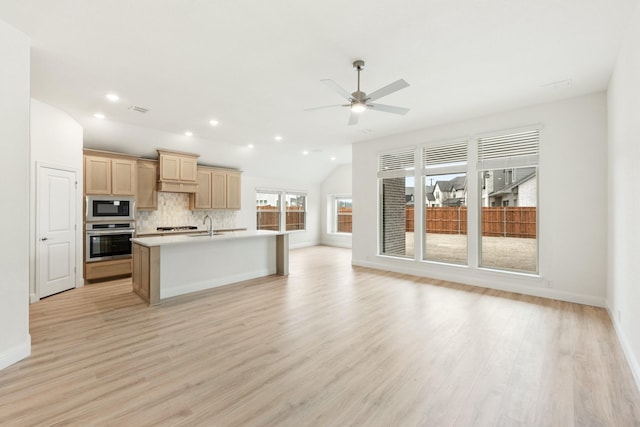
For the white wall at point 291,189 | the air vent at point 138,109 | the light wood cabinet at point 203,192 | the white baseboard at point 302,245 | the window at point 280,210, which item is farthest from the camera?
the white baseboard at point 302,245

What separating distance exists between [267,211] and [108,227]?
4.59m

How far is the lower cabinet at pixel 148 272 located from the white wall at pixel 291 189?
162 inches

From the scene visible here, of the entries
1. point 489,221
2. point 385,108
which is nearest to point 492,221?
point 489,221

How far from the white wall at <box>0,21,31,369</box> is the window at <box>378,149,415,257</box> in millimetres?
5605

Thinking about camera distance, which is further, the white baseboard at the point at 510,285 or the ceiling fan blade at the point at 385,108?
the white baseboard at the point at 510,285

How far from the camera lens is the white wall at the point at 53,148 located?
423 cm

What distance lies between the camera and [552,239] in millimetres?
4422

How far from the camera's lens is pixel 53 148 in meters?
4.55

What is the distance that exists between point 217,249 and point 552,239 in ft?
17.3

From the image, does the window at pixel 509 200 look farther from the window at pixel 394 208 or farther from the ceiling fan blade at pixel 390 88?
the ceiling fan blade at pixel 390 88

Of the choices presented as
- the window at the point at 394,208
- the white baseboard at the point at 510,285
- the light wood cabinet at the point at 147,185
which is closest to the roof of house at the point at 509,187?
the white baseboard at the point at 510,285

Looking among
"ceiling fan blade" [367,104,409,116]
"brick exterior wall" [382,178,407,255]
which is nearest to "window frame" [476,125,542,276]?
"brick exterior wall" [382,178,407,255]

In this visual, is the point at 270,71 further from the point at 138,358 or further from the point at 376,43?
the point at 138,358

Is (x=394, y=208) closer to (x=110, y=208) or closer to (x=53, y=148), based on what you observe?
(x=110, y=208)
